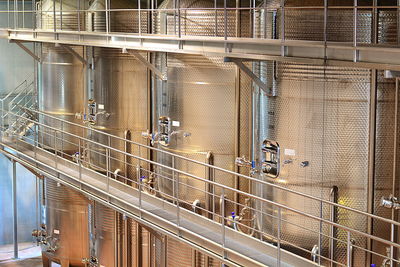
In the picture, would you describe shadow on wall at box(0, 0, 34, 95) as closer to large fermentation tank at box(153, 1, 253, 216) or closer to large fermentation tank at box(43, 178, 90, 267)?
large fermentation tank at box(43, 178, 90, 267)

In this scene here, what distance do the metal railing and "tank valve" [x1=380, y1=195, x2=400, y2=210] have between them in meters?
0.18

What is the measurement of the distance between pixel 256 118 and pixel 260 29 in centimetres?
105

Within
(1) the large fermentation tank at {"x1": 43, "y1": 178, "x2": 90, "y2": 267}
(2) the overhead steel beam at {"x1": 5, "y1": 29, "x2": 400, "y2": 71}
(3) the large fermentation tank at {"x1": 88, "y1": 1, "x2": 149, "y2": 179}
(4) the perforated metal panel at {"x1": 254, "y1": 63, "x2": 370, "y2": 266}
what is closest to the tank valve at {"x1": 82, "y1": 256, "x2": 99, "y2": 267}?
(1) the large fermentation tank at {"x1": 43, "y1": 178, "x2": 90, "y2": 267}

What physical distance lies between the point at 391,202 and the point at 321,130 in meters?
1.03

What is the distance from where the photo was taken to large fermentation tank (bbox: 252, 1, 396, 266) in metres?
7.84

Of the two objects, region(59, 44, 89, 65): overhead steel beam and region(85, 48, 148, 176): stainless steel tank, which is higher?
region(59, 44, 89, 65): overhead steel beam

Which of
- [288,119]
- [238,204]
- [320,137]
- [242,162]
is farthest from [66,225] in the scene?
[320,137]

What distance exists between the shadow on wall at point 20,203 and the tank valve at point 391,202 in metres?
12.7

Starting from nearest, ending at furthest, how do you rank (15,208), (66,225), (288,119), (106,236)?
(288,119), (106,236), (66,225), (15,208)

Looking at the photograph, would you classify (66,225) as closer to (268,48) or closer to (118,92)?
(118,92)

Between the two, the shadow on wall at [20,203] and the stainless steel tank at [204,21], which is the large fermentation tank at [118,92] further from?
the shadow on wall at [20,203]

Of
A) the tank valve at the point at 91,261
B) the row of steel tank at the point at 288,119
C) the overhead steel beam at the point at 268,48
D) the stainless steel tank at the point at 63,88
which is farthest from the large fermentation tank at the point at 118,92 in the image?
the tank valve at the point at 91,261

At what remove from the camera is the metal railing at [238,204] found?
783 centimetres

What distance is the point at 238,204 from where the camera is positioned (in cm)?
896
